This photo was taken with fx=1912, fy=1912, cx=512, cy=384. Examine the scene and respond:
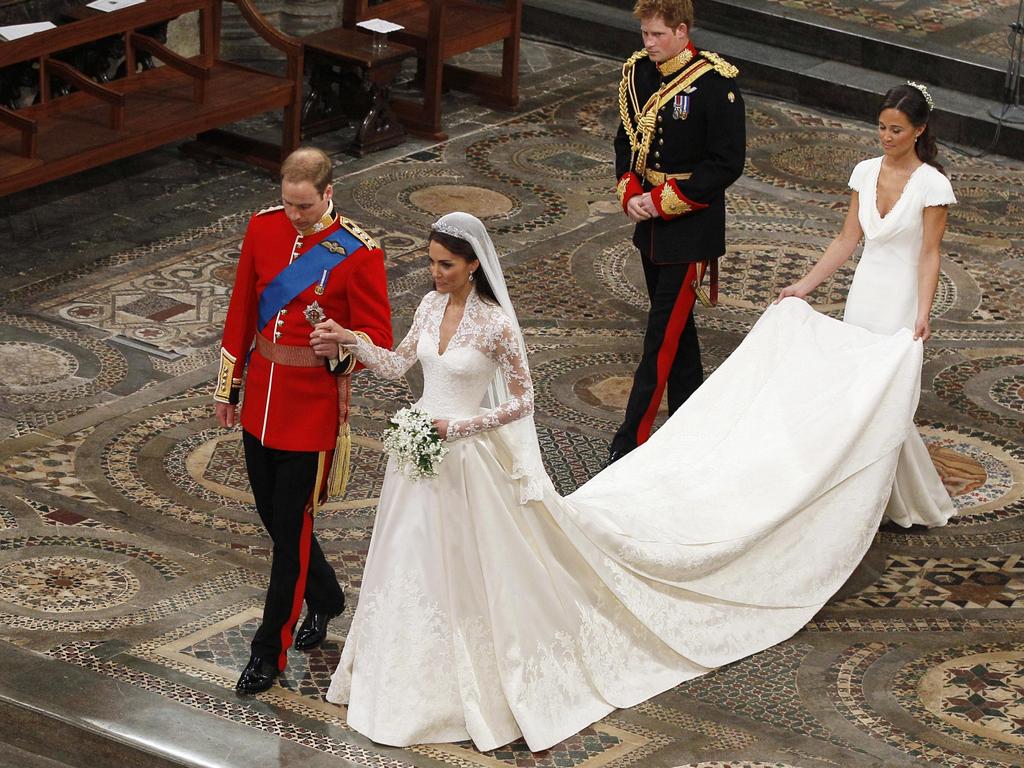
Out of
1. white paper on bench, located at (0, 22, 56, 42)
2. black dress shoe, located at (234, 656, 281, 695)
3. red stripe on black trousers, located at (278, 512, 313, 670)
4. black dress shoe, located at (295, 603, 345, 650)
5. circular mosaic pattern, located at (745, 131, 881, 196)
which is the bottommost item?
circular mosaic pattern, located at (745, 131, 881, 196)

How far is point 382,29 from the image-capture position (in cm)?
1147

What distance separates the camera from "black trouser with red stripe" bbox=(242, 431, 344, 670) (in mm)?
5781

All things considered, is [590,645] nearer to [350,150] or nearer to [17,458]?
[17,458]

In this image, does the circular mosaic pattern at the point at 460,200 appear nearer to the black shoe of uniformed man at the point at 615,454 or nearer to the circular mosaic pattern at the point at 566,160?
the circular mosaic pattern at the point at 566,160

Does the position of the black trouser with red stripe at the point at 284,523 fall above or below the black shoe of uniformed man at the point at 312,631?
above

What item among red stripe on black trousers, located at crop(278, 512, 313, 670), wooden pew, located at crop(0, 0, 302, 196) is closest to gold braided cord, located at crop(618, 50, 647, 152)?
red stripe on black trousers, located at crop(278, 512, 313, 670)

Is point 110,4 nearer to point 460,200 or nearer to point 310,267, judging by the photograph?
point 460,200

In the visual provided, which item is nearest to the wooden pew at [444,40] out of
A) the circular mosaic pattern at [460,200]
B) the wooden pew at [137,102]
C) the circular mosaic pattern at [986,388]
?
the circular mosaic pattern at [460,200]

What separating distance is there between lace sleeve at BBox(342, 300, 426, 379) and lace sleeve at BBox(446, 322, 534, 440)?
265 millimetres

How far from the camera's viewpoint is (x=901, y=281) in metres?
7.20

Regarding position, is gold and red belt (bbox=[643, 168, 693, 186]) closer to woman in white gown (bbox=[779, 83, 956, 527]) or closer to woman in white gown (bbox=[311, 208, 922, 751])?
woman in white gown (bbox=[779, 83, 956, 527])

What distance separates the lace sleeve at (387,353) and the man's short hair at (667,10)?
204cm

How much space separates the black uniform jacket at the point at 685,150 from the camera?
7.52m

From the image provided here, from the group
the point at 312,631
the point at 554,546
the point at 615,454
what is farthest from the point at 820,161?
the point at 312,631
